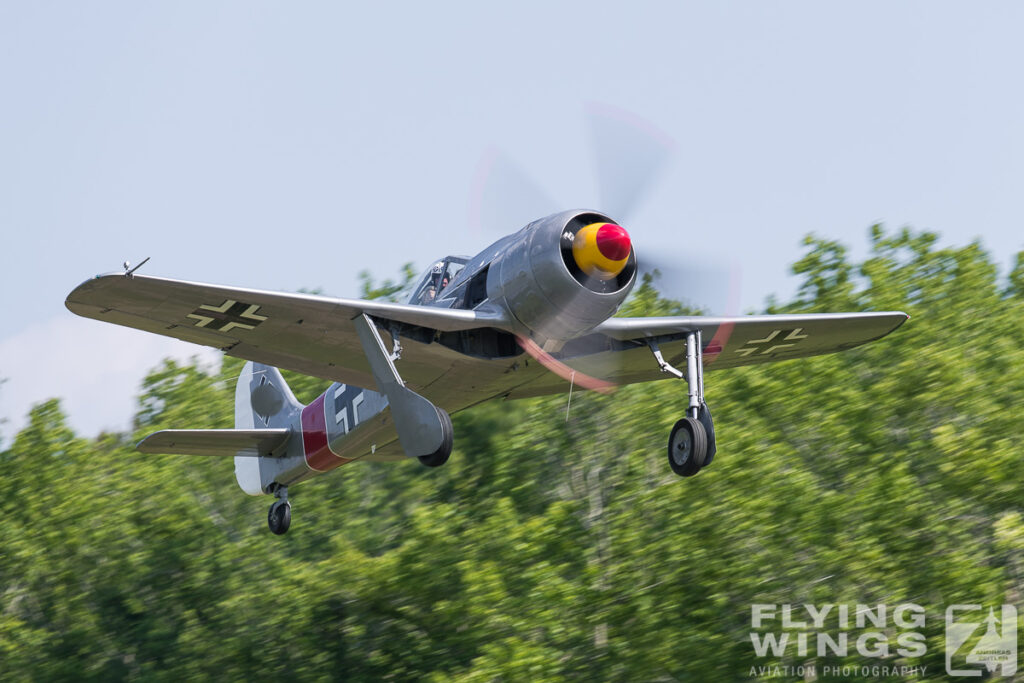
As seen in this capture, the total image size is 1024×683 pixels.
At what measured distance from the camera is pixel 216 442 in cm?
1541

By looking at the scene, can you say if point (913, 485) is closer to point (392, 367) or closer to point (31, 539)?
point (392, 367)

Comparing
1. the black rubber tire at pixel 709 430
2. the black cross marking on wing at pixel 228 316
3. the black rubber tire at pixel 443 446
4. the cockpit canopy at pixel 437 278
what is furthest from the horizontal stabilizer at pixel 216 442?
the black rubber tire at pixel 709 430

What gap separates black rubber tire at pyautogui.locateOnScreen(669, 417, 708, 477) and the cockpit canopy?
9.07 feet

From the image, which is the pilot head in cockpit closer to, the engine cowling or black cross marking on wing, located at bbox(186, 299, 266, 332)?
the engine cowling

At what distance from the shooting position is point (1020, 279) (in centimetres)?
2955

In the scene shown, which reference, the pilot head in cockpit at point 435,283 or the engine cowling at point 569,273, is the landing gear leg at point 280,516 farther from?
the engine cowling at point 569,273

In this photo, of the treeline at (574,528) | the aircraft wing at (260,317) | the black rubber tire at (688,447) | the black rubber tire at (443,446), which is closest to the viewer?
the aircraft wing at (260,317)

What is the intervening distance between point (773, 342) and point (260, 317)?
6.06m

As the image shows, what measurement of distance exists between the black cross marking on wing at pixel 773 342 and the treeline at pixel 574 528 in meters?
4.87

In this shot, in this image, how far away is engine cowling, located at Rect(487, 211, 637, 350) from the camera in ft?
35.9

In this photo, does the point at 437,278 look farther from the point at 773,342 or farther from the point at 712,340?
the point at 773,342

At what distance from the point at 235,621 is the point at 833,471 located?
1303cm

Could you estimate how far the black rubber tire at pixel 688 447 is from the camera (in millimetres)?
11594

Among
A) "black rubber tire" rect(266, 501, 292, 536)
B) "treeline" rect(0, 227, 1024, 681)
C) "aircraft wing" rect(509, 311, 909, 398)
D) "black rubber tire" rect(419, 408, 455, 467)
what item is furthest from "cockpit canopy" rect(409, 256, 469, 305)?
"treeline" rect(0, 227, 1024, 681)
